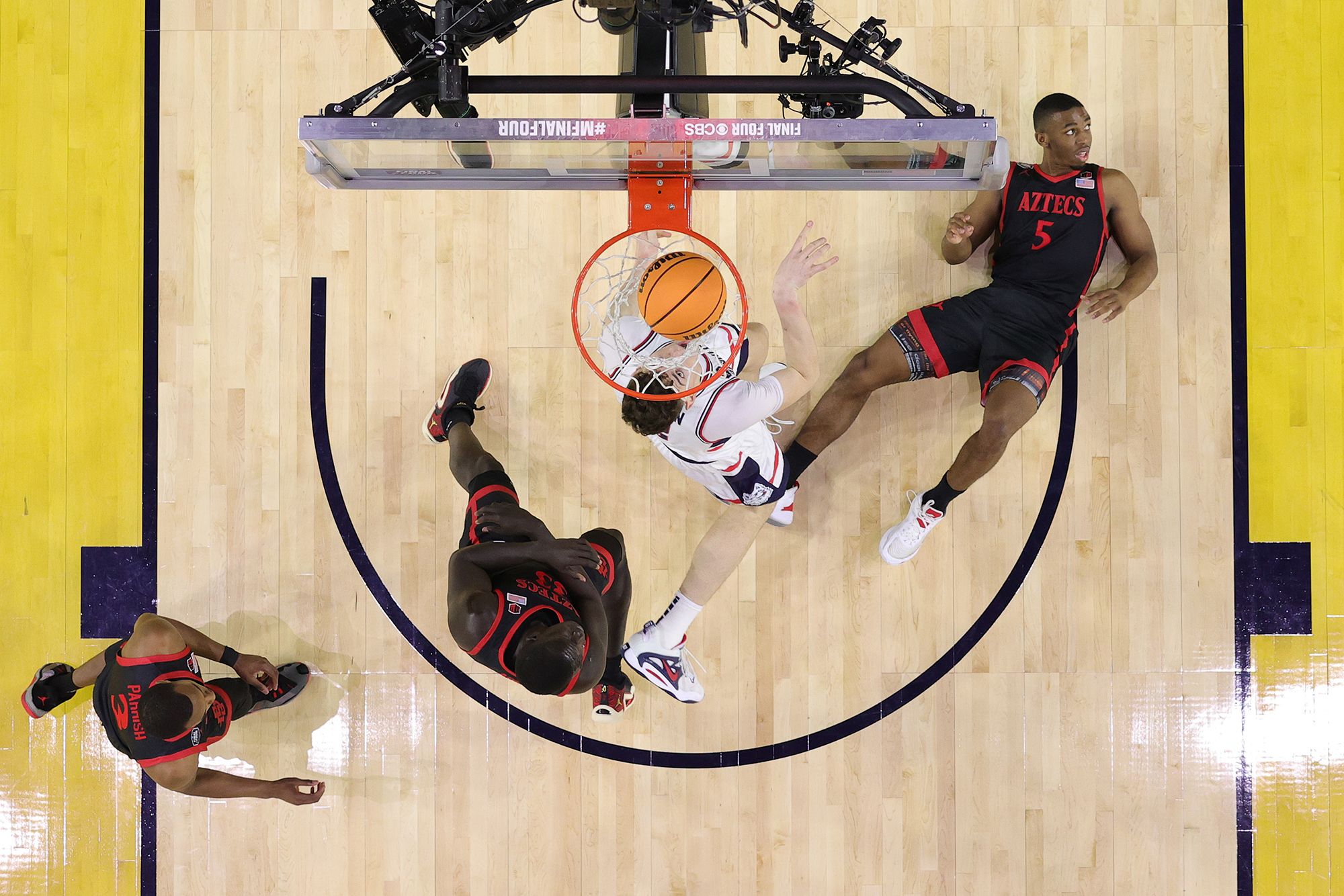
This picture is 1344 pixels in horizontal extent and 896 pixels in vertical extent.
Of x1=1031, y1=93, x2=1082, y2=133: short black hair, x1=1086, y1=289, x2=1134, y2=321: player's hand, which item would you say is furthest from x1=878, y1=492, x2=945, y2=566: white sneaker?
x1=1031, y1=93, x2=1082, y2=133: short black hair

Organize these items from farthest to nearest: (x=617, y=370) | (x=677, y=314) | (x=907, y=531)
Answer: (x=907, y=531), (x=617, y=370), (x=677, y=314)

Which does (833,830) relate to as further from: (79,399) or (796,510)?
(79,399)

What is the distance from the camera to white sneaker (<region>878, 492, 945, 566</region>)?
183 inches

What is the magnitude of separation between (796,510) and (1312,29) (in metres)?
3.60

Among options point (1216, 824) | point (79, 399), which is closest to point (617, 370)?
point (79, 399)

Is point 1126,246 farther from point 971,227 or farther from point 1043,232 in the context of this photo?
point 971,227

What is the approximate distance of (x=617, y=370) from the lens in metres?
3.85

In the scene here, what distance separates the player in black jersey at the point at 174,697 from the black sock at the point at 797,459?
2.67 m

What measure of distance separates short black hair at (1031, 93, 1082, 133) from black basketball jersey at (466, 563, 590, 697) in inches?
122

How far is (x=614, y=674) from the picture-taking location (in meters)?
4.66

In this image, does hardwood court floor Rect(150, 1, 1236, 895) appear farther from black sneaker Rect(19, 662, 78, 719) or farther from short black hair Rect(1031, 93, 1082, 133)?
black sneaker Rect(19, 662, 78, 719)

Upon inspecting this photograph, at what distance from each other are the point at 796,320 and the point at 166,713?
3134 millimetres

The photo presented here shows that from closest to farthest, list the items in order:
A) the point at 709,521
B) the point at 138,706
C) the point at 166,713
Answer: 1. the point at 166,713
2. the point at 138,706
3. the point at 709,521

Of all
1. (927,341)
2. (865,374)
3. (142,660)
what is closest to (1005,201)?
(927,341)
